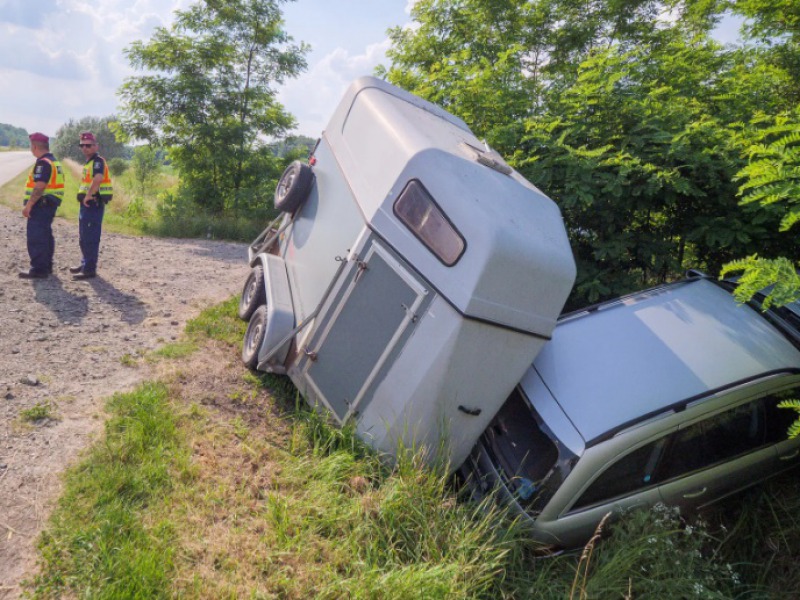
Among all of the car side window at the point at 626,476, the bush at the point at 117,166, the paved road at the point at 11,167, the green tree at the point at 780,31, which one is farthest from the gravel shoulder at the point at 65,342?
the bush at the point at 117,166

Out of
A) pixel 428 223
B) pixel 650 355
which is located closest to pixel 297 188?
pixel 428 223

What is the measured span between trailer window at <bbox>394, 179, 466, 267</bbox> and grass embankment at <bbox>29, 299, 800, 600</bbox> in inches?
55.5

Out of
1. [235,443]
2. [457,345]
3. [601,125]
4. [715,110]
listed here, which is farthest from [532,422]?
[715,110]

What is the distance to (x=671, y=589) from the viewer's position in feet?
10.1

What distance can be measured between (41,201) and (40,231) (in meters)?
0.37

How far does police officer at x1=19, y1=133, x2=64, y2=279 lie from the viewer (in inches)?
244

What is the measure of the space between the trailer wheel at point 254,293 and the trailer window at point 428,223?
2200mm

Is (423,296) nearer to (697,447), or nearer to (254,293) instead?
(697,447)

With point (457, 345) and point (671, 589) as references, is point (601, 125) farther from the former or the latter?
point (671, 589)

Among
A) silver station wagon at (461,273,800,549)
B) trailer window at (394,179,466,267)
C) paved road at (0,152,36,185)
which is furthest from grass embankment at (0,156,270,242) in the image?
silver station wagon at (461,273,800,549)

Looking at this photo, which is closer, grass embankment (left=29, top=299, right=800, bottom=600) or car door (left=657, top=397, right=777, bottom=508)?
grass embankment (left=29, top=299, right=800, bottom=600)

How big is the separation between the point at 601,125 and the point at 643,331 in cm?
314

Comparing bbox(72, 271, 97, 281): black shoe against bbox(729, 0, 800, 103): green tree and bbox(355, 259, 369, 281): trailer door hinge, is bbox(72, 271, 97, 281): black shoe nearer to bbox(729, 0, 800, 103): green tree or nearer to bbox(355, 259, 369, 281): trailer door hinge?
bbox(355, 259, 369, 281): trailer door hinge

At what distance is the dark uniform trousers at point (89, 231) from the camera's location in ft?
21.7
